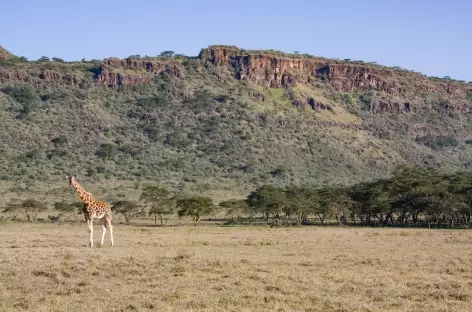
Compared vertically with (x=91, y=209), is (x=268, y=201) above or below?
above

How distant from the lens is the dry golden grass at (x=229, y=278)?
16375 mm

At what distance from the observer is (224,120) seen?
13188 centimetres

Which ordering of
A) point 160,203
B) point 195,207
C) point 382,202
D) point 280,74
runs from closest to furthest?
point 195,207
point 382,202
point 160,203
point 280,74

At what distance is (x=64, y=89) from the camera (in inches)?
5335

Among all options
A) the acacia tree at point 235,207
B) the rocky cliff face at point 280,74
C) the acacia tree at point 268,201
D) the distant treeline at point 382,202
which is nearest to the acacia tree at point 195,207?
the acacia tree at point 235,207

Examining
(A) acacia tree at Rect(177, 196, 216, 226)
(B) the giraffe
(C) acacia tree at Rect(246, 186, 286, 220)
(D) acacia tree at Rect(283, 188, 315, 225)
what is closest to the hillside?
(C) acacia tree at Rect(246, 186, 286, 220)

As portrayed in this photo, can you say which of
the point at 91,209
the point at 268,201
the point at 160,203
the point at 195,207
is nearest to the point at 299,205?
the point at 268,201

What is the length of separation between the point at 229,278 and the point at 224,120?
112274mm

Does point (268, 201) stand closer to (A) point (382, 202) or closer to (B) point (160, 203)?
(B) point (160, 203)

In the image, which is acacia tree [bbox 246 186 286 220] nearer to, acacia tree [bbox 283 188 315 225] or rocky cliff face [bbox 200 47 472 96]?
acacia tree [bbox 283 188 315 225]

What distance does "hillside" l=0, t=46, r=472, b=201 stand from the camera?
110 meters

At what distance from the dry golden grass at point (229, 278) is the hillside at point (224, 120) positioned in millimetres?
69459

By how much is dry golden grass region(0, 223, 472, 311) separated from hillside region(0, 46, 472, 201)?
69459mm

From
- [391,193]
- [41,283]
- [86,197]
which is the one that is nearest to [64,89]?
[391,193]
